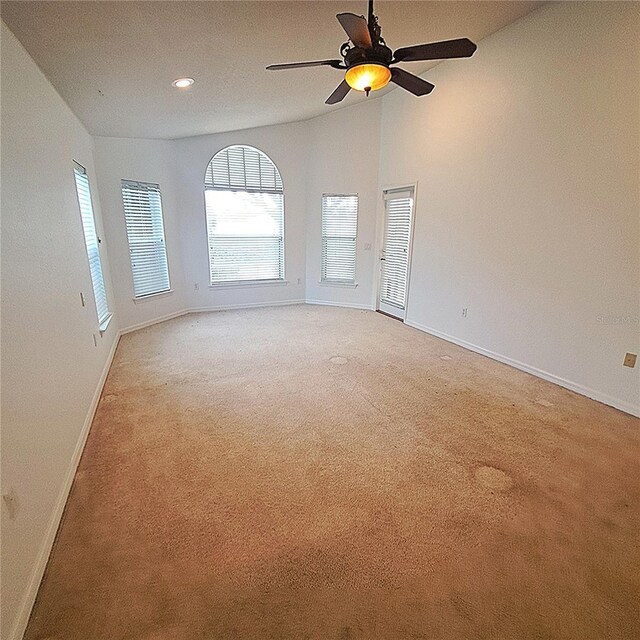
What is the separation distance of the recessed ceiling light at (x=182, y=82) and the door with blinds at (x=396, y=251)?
310cm

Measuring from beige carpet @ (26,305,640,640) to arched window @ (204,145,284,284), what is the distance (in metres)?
3.07

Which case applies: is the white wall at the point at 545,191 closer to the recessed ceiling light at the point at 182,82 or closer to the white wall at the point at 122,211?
the recessed ceiling light at the point at 182,82

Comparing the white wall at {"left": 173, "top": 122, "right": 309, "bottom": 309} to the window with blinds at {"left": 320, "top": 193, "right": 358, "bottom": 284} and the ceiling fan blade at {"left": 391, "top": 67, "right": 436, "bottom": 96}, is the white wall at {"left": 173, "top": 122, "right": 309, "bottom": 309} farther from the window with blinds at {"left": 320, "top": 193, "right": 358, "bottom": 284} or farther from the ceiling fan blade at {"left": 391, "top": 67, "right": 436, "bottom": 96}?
the ceiling fan blade at {"left": 391, "top": 67, "right": 436, "bottom": 96}

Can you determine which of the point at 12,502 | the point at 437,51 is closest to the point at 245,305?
the point at 437,51

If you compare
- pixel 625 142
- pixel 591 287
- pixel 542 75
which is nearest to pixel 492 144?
pixel 542 75

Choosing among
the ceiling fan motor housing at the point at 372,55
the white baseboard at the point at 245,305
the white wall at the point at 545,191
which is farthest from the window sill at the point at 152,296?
the ceiling fan motor housing at the point at 372,55

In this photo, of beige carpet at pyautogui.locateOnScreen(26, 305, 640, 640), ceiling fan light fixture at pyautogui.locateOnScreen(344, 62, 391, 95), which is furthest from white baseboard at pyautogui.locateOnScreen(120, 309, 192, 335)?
ceiling fan light fixture at pyautogui.locateOnScreen(344, 62, 391, 95)

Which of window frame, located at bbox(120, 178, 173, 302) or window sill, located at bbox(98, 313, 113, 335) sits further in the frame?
window frame, located at bbox(120, 178, 173, 302)

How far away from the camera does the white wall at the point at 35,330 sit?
1418mm

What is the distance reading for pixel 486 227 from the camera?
387cm

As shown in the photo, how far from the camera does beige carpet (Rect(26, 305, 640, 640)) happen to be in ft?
4.46

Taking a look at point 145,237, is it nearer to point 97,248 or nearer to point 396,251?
point 97,248

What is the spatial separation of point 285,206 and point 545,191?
3924mm

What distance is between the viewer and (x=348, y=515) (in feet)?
5.97
